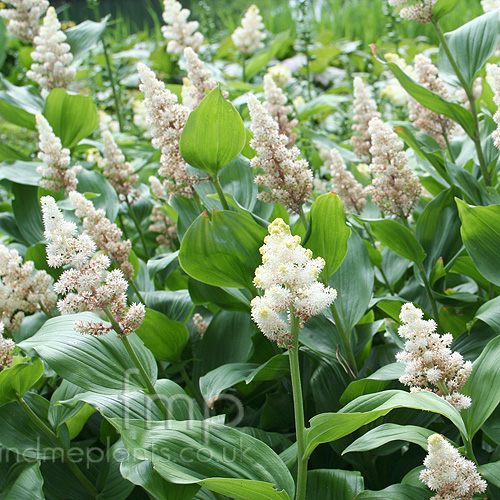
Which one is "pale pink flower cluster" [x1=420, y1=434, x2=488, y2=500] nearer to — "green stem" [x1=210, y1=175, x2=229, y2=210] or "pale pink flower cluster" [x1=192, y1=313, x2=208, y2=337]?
"green stem" [x1=210, y1=175, x2=229, y2=210]

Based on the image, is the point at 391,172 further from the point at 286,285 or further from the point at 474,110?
the point at 286,285

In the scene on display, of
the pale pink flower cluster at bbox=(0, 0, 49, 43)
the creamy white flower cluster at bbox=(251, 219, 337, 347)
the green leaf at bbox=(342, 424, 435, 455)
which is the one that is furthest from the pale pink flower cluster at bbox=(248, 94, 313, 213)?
the pale pink flower cluster at bbox=(0, 0, 49, 43)

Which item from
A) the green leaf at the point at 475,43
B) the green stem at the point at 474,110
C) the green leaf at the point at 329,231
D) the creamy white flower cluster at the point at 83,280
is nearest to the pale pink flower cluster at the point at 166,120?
the green leaf at the point at 329,231

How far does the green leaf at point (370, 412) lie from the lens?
1198 mm

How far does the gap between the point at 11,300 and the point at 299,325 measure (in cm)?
121

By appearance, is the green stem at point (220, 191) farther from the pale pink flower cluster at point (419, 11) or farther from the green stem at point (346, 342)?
the pale pink flower cluster at point (419, 11)

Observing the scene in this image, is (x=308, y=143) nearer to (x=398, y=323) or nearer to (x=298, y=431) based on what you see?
(x=398, y=323)

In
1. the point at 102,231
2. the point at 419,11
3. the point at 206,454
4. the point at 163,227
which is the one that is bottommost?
the point at 163,227

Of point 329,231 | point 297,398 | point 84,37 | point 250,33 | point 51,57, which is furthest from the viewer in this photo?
point 250,33

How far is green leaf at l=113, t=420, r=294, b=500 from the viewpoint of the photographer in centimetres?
133

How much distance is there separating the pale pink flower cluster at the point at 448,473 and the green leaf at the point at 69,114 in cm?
262

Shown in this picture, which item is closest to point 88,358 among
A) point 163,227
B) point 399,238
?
point 399,238

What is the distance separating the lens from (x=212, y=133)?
1.89 m

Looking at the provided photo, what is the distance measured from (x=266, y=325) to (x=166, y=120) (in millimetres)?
994
